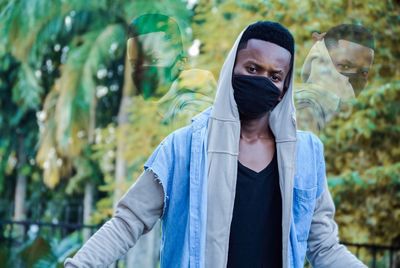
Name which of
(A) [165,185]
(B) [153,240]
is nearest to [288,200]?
(A) [165,185]

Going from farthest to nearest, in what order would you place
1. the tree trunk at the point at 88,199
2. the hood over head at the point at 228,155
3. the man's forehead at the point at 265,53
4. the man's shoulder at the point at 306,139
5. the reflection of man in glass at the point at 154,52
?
the tree trunk at the point at 88,199, the reflection of man in glass at the point at 154,52, the man's shoulder at the point at 306,139, the man's forehead at the point at 265,53, the hood over head at the point at 228,155

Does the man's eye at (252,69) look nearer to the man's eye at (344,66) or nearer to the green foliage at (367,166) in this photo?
the man's eye at (344,66)

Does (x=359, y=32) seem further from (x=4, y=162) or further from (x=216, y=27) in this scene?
(x=4, y=162)

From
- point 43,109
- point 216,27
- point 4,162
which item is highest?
point 216,27

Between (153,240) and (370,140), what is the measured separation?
13.2 feet

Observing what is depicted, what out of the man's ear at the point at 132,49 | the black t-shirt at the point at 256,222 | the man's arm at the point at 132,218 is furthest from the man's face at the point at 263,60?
the man's ear at the point at 132,49

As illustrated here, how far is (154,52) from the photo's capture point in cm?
306

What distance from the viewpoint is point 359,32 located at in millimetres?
3135

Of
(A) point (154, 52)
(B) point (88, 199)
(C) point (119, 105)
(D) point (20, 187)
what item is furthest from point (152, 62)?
(D) point (20, 187)

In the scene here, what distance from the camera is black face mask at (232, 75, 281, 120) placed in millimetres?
2381

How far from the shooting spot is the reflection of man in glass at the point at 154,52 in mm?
2877

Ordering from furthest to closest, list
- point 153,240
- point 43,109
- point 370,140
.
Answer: point 43,109, point 153,240, point 370,140

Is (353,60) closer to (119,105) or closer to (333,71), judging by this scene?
(333,71)

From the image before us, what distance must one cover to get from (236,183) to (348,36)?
3.45 ft
